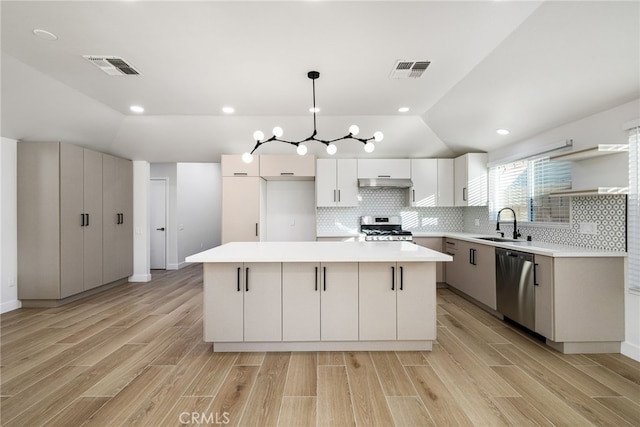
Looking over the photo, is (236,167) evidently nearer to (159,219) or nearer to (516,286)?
(159,219)

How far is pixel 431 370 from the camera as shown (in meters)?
2.33

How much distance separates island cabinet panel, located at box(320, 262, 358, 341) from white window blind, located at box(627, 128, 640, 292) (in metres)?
2.36

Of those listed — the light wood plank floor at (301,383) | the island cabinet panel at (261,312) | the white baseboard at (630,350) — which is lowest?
the light wood plank floor at (301,383)

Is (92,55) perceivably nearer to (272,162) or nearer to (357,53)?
(357,53)

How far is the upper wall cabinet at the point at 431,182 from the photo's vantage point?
17.0 feet

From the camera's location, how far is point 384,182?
505 centimetres

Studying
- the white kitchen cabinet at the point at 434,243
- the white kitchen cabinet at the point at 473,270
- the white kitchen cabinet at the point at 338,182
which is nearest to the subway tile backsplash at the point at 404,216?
the white kitchen cabinet at the point at 338,182

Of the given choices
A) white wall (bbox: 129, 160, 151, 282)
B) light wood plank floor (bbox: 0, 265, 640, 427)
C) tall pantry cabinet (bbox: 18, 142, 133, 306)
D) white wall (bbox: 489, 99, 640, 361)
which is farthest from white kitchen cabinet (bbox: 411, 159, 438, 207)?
tall pantry cabinet (bbox: 18, 142, 133, 306)

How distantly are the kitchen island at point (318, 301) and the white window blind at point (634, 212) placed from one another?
168cm

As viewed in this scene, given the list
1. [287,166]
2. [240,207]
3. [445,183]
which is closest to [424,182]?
[445,183]

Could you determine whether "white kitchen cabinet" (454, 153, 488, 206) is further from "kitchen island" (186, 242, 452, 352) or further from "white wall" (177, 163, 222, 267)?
"white wall" (177, 163, 222, 267)

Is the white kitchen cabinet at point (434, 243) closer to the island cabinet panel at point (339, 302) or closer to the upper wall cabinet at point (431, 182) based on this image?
the upper wall cabinet at point (431, 182)

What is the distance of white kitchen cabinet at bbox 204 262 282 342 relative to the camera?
8.61ft

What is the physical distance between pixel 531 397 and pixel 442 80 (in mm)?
2902
